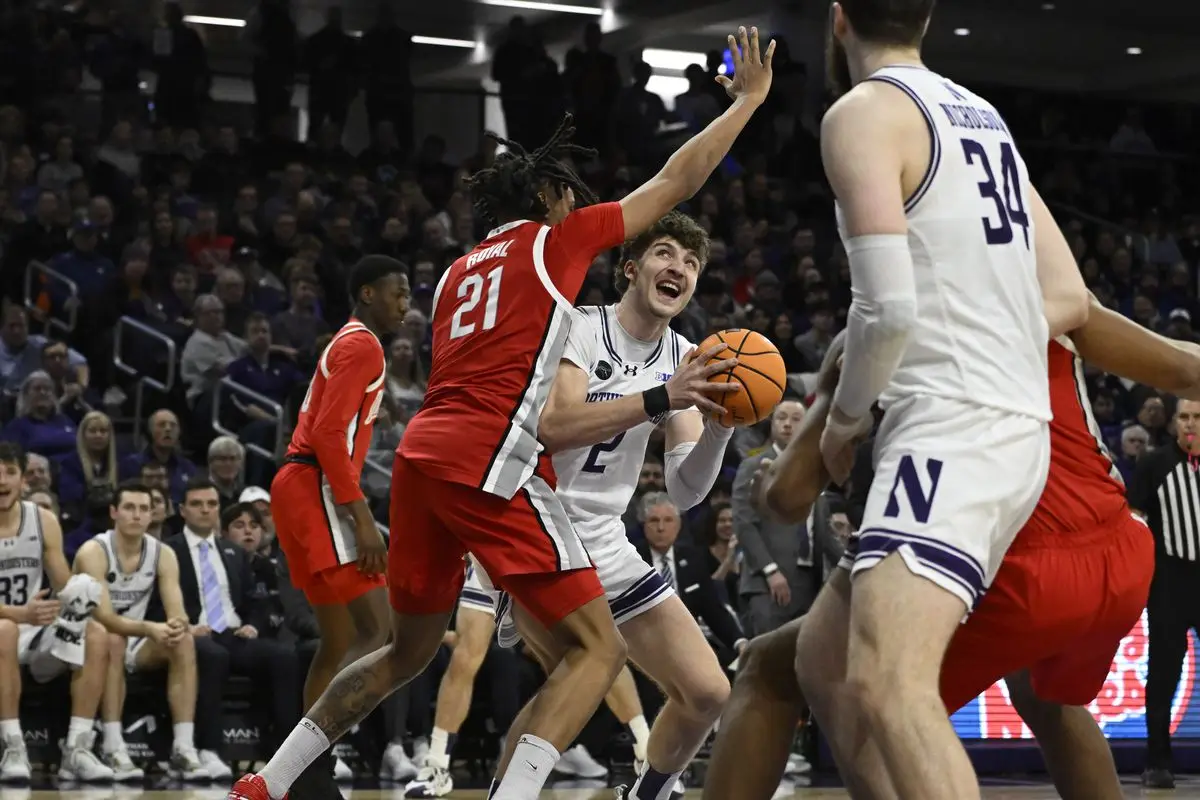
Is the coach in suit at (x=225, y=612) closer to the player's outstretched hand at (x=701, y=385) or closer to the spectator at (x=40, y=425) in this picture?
the spectator at (x=40, y=425)

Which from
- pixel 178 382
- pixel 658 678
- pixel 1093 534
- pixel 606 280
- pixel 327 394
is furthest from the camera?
pixel 606 280

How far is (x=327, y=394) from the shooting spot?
707 cm

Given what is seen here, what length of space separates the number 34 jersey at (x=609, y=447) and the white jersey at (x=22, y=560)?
476cm

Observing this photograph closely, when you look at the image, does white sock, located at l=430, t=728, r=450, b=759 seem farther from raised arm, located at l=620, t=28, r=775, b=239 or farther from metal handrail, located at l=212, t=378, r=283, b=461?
raised arm, located at l=620, t=28, r=775, b=239

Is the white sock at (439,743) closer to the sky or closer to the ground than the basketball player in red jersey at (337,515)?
closer to the ground

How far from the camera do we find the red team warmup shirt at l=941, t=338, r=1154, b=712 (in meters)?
3.62

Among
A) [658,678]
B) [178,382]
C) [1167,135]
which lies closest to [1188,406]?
[658,678]

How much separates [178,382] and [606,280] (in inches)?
176

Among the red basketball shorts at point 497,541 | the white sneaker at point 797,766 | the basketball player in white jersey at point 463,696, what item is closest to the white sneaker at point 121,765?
the basketball player in white jersey at point 463,696

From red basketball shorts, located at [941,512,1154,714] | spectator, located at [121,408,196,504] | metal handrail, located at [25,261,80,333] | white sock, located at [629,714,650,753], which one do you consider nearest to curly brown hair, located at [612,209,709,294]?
red basketball shorts, located at [941,512,1154,714]

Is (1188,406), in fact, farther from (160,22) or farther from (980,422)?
(160,22)

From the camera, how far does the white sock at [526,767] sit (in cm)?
483

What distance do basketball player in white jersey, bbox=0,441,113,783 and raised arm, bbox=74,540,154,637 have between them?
0.07 m

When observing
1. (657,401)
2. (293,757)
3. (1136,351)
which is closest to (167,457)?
(293,757)
